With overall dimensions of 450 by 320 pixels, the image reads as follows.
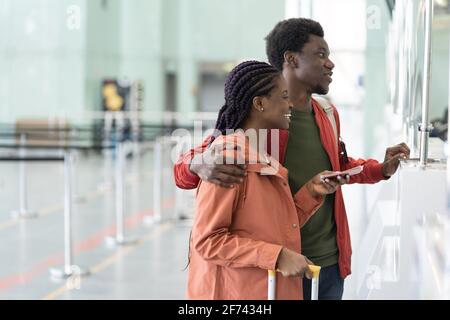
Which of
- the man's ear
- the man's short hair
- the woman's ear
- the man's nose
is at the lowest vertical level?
the woman's ear

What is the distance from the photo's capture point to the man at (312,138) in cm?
240

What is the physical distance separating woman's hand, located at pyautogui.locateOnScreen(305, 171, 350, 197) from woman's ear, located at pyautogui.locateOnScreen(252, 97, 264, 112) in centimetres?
28

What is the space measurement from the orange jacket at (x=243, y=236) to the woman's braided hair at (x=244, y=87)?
3.2 inches

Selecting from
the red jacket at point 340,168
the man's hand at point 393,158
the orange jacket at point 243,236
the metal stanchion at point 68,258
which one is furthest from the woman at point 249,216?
the metal stanchion at point 68,258

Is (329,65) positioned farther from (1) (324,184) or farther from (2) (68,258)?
(2) (68,258)

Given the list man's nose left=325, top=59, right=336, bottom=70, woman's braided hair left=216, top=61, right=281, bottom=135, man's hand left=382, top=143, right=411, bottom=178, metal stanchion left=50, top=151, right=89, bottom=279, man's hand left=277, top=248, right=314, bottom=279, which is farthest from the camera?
metal stanchion left=50, top=151, right=89, bottom=279

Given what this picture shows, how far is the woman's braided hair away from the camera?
6.58 ft

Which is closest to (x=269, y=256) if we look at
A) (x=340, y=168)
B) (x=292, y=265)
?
(x=292, y=265)

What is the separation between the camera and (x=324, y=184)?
2090 millimetres

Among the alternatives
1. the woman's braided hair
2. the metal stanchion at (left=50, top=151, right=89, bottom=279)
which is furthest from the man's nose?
the metal stanchion at (left=50, top=151, right=89, bottom=279)

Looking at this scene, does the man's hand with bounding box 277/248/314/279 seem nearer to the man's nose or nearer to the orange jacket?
the orange jacket

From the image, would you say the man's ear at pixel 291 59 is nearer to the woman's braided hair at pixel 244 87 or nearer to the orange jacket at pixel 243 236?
the woman's braided hair at pixel 244 87
